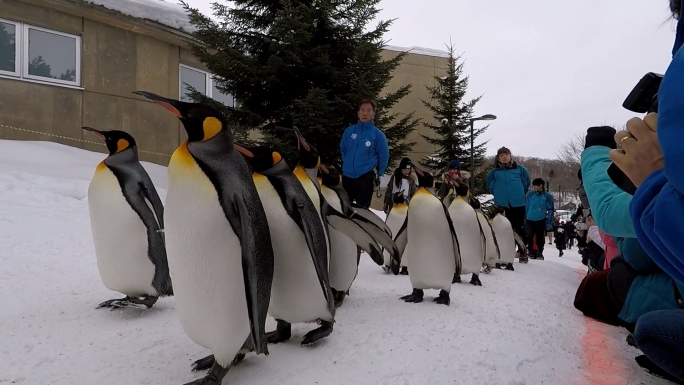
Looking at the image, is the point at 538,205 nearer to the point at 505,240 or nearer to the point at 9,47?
the point at 505,240

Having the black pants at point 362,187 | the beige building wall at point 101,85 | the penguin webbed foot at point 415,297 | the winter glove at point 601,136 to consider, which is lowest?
the penguin webbed foot at point 415,297

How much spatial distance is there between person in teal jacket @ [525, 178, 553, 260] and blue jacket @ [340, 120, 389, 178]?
12.1 ft

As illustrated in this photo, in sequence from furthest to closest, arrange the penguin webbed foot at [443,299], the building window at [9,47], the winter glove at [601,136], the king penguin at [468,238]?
the building window at [9,47] < the king penguin at [468,238] < the penguin webbed foot at [443,299] < the winter glove at [601,136]

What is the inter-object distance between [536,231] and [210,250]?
6.87 metres

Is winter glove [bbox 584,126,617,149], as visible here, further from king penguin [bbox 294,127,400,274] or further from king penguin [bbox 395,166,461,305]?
king penguin [bbox 395,166,461,305]

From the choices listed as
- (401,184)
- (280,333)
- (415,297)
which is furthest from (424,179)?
(401,184)

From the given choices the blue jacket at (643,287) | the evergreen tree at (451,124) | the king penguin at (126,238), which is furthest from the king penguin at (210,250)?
the evergreen tree at (451,124)

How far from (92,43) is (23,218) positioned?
4896 millimetres

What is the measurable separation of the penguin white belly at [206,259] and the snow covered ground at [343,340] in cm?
21

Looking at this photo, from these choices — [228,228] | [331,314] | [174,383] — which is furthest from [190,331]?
[331,314]

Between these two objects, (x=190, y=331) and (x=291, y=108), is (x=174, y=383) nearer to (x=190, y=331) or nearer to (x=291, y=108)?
(x=190, y=331)

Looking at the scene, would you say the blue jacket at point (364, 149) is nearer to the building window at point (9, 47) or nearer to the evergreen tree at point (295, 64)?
the evergreen tree at point (295, 64)

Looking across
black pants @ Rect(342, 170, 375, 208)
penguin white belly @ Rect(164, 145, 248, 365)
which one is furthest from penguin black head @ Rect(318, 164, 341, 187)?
penguin white belly @ Rect(164, 145, 248, 365)

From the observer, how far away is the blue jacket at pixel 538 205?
7.07 meters
